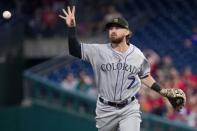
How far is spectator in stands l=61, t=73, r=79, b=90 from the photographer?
39.0 ft

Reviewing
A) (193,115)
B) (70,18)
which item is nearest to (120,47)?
(70,18)

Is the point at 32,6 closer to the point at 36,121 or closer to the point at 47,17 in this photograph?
the point at 47,17

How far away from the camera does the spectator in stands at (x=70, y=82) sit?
11877 mm

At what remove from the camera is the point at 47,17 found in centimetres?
1446

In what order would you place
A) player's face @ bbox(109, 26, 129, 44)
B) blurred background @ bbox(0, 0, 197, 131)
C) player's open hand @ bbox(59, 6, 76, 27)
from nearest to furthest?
1. player's open hand @ bbox(59, 6, 76, 27)
2. player's face @ bbox(109, 26, 129, 44)
3. blurred background @ bbox(0, 0, 197, 131)

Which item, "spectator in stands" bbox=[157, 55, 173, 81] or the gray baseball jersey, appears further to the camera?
"spectator in stands" bbox=[157, 55, 173, 81]

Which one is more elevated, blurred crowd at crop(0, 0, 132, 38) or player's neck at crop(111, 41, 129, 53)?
player's neck at crop(111, 41, 129, 53)

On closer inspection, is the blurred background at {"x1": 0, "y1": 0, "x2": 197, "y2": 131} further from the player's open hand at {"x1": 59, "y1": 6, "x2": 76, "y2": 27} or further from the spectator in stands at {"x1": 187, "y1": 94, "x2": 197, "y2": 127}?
the player's open hand at {"x1": 59, "y1": 6, "x2": 76, "y2": 27}

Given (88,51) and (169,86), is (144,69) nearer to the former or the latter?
(88,51)

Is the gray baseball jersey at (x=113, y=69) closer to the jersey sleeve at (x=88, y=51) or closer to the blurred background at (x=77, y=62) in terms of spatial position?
the jersey sleeve at (x=88, y=51)

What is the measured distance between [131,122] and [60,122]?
4.62 m

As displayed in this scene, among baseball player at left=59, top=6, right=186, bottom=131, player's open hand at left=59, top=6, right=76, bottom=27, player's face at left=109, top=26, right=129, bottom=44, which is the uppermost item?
player's open hand at left=59, top=6, right=76, bottom=27

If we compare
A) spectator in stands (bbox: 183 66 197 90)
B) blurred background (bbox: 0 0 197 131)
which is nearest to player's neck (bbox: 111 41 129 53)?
blurred background (bbox: 0 0 197 131)

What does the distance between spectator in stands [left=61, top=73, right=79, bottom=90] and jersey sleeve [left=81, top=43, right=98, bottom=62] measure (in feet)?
15.7
